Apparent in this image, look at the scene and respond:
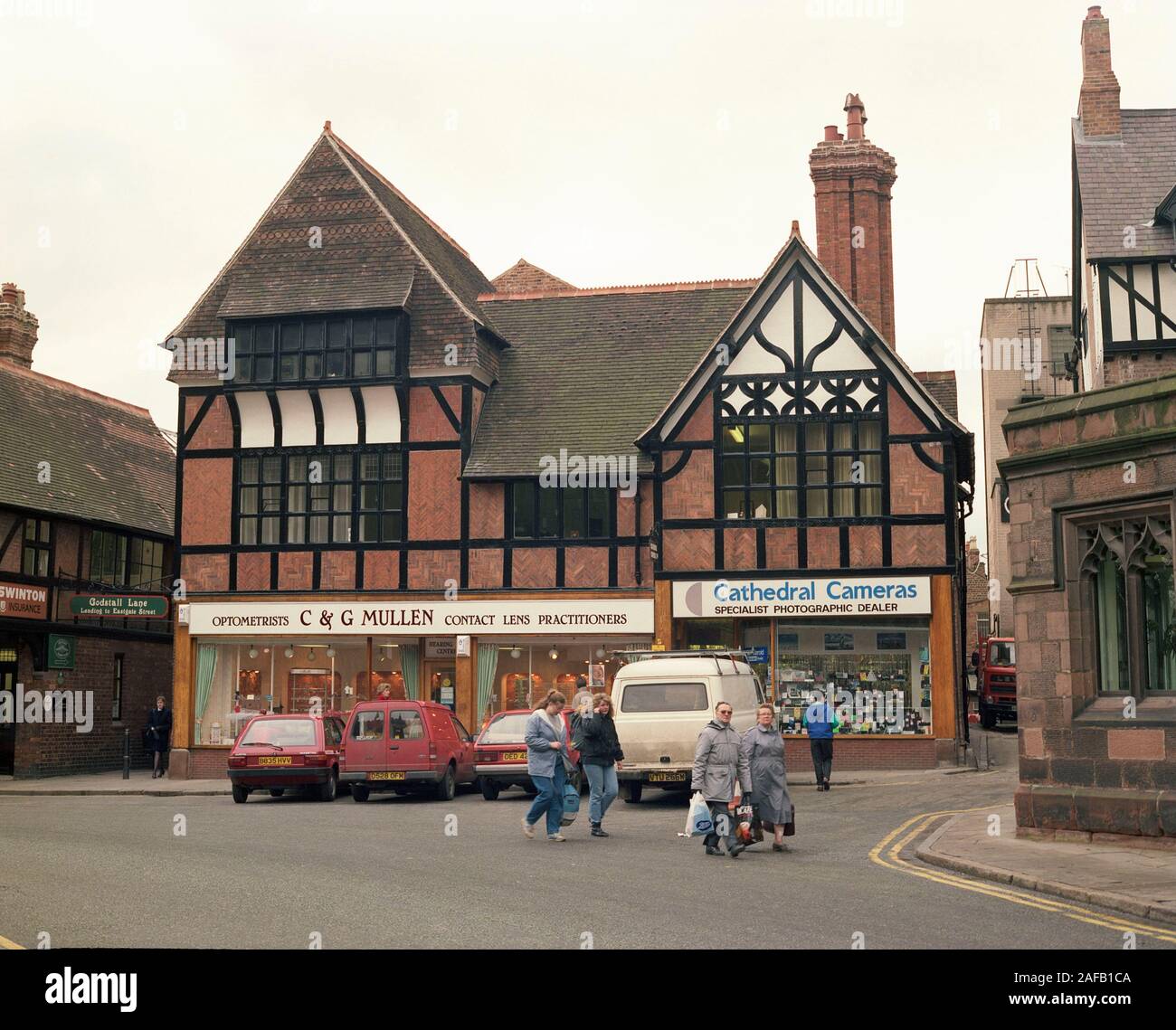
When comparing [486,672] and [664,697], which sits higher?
[486,672]

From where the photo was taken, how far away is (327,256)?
33.4m

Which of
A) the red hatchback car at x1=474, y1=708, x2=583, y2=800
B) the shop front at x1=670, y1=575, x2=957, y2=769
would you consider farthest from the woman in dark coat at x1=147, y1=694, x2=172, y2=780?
the shop front at x1=670, y1=575, x2=957, y2=769

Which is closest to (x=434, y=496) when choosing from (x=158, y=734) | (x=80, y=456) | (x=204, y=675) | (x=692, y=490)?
(x=692, y=490)

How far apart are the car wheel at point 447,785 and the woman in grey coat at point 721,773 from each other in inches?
357

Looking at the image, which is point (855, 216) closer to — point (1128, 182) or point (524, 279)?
point (1128, 182)

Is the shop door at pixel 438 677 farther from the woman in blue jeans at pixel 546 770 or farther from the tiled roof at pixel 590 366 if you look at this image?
the woman in blue jeans at pixel 546 770

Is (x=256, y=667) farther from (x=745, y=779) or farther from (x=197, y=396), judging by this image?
(x=745, y=779)

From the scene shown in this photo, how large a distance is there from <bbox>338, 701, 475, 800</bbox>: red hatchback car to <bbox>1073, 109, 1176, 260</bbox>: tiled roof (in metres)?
15.7

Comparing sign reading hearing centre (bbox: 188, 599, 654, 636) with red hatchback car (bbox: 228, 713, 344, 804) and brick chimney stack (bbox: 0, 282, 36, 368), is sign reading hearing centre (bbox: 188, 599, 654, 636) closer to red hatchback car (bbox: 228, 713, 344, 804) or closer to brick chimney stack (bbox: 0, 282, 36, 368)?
red hatchback car (bbox: 228, 713, 344, 804)

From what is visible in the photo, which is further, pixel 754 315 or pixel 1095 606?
pixel 754 315

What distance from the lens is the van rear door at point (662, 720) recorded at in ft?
71.2

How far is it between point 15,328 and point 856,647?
2671 centimetres

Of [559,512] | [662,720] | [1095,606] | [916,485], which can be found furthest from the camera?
[559,512]

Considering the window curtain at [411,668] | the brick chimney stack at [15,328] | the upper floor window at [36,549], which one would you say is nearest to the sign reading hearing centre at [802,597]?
the window curtain at [411,668]
